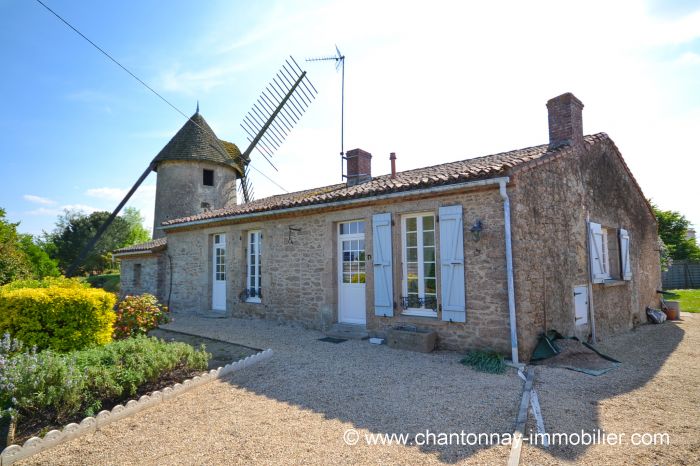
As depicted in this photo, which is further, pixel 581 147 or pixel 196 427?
pixel 581 147

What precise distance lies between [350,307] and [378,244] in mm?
1733

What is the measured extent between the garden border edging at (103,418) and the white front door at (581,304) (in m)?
6.45

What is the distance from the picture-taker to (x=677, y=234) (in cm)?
2200

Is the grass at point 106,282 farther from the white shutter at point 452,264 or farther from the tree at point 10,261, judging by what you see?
the white shutter at point 452,264

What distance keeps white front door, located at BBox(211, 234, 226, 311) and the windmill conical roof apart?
768cm

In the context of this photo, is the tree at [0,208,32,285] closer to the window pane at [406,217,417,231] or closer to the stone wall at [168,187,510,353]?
the stone wall at [168,187,510,353]

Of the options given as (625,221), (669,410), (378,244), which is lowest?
(669,410)

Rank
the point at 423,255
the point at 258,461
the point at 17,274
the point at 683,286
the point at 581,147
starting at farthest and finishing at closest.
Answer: the point at 683,286 → the point at 17,274 → the point at 581,147 → the point at 423,255 → the point at 258,461

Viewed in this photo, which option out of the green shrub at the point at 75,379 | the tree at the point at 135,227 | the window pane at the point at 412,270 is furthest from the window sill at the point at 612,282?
→ the tree at the point at 135,227

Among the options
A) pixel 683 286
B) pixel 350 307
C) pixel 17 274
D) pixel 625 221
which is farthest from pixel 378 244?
pixel 683 286

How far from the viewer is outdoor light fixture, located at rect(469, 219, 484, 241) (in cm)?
609

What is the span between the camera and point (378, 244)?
734cm

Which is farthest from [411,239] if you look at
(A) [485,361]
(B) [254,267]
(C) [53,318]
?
(C) [53,318]

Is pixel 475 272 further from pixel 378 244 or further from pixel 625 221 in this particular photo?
pixel 625 221
